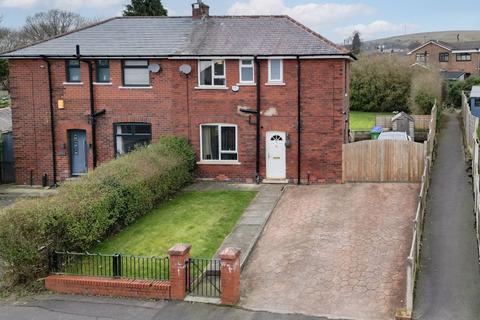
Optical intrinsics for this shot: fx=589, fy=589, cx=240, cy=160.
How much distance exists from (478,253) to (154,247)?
351 inches

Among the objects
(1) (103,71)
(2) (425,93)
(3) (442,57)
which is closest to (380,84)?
(2) (425,93)

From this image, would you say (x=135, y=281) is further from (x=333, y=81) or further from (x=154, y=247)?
(x=333, y=81)

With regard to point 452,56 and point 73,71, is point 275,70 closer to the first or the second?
point 73,71

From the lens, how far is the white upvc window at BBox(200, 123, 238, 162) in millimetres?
24266

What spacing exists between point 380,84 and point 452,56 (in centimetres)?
3838

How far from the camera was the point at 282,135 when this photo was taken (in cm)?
2372

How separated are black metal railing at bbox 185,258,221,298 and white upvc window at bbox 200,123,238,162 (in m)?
9.49

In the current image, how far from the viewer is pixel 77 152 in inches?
1005

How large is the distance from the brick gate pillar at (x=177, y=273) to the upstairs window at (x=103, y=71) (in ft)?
43.3

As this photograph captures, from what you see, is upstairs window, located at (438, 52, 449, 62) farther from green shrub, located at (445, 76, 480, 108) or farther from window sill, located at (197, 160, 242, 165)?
window sill, located at (197, 160, 242, 165)

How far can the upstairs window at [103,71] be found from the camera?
2473 centimetres

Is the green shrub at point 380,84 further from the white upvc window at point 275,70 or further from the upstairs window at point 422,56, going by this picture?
the upstairs window at point 422,56

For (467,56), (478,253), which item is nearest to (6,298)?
(478,253)

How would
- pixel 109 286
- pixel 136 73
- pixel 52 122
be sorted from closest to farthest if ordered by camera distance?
1. pixel 109 286
2. pixel 136 73
3. pixel 52 122
